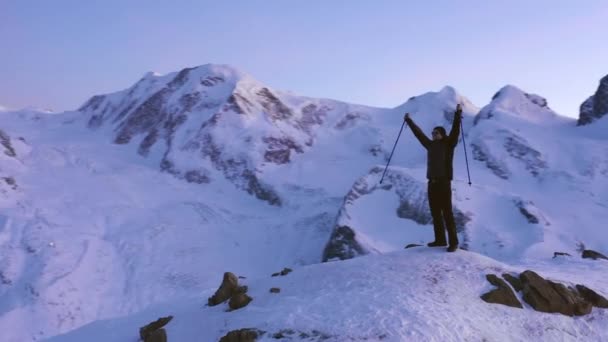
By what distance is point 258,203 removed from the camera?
80438 mm

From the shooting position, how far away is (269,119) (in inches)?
4040

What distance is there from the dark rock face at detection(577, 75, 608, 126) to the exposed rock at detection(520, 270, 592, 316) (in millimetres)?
83272

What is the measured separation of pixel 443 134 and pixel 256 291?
21.4ft

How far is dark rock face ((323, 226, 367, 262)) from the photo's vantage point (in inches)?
2088

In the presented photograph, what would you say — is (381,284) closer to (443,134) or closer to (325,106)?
(443,134)

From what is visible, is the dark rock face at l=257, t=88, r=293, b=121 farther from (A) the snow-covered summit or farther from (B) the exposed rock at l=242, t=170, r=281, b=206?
(A) the snow-covered summit

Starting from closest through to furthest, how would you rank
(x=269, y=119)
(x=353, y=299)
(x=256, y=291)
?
(x=353, y=299), (x=256, y=291), (x=269, y=119)

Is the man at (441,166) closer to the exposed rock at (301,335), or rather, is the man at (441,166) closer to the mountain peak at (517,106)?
the exposed rock at (301,335)

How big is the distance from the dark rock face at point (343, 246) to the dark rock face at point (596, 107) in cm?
5385

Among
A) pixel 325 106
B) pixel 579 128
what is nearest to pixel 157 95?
pixel 325 106

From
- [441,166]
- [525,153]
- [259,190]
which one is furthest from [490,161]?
[441,166]

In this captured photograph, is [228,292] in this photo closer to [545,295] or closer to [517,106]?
[545,295]

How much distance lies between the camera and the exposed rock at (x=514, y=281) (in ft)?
42.4

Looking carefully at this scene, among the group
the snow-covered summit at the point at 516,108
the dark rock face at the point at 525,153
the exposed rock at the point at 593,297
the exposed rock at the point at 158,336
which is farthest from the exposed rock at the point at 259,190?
the exposed rock at the point at 593,297
